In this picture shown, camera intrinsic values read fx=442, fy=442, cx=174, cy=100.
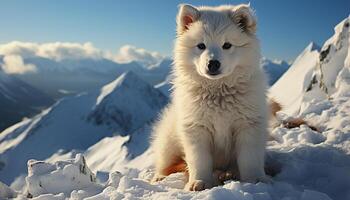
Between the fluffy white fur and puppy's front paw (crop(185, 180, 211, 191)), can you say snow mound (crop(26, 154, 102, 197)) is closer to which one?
puppy's front paw (crop(185, 180, 211, 191))

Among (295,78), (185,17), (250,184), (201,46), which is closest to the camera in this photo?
(250,184)

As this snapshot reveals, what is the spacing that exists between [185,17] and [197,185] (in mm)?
2475

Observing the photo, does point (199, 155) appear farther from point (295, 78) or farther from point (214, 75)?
point (295, 78)

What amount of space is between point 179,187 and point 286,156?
6.16 feet

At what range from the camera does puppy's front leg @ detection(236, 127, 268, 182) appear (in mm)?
5805

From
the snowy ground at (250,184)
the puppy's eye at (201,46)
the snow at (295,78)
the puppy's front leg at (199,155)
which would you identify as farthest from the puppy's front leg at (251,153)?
the snow at (295,78)

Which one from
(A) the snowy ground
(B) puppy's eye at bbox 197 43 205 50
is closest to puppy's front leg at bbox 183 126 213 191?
(A) the snowy ground

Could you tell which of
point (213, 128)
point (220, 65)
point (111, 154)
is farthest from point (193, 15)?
point (111, 154)

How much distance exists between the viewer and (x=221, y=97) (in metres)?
6.15

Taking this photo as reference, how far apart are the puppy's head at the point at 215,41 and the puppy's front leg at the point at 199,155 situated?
80 centimetres

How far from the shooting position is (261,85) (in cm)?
630

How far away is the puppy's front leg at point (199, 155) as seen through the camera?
19.5ft

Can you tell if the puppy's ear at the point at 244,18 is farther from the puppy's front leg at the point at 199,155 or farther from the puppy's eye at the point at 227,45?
the puppy's front leg at the point at 199,155

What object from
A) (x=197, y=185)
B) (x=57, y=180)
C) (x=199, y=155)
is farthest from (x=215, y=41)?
(x=57, y=180)
